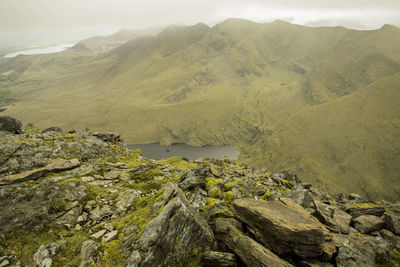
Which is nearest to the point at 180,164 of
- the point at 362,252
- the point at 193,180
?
the point at 193,180

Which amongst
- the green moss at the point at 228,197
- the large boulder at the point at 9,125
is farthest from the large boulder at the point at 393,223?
the large boulder at the point at 9,125

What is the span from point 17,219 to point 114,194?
5.22 meters

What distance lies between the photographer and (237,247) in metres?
9.88

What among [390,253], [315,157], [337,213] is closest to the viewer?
[390,253]

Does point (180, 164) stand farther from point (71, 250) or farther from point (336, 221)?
point (71, 250)

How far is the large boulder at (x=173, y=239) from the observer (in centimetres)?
861

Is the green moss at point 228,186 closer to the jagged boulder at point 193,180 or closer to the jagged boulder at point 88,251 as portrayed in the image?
the jagged boulder at point 193,180

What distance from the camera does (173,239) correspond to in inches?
365

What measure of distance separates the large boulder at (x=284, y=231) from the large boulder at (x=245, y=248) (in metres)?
0.71

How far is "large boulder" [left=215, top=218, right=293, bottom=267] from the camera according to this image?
30.4 feet

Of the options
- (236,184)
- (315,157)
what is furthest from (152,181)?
(315,157)

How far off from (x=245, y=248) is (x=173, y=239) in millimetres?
3609

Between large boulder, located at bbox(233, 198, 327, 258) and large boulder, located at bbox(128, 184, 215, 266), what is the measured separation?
263 cm

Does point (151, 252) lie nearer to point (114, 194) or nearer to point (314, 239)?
point (114, 194)
